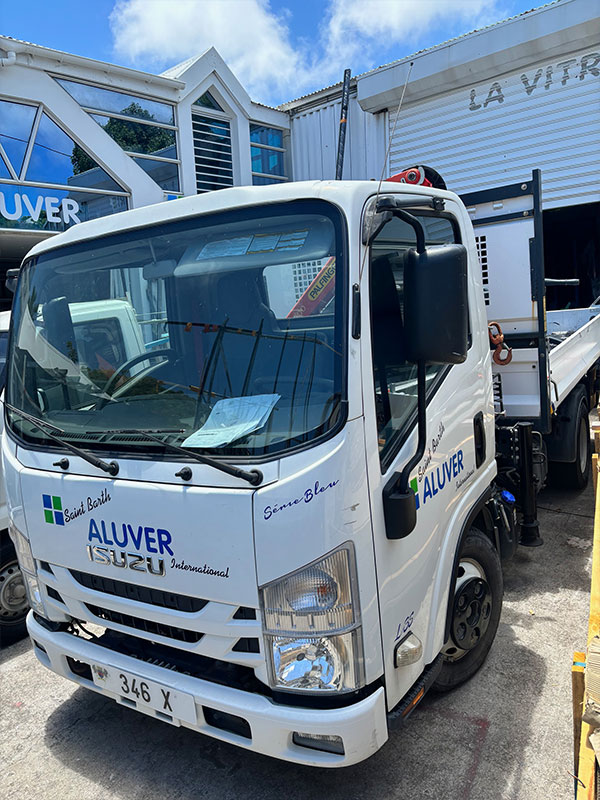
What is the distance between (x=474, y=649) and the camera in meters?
3.03

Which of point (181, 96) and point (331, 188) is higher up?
point (181, 96)

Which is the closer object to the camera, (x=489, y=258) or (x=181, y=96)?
(x=489, y=258)

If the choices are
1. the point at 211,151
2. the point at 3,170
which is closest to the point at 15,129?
the point at 3,170

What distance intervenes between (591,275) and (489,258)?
10661 mm

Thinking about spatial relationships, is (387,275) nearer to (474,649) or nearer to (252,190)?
(252,190)

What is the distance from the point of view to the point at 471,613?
9.75 ft

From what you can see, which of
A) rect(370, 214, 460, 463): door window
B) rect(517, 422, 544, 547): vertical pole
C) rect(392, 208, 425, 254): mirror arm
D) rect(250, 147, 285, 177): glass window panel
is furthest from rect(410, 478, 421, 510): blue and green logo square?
rect(250, 147, 285, 177): glass window panel

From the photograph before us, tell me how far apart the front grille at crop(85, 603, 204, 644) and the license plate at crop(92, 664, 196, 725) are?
0.55 feet

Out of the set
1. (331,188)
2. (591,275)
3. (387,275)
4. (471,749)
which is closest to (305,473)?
(387,275)

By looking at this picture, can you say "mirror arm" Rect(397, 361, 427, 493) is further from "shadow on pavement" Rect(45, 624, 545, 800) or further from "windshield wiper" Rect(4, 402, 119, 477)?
"shadow on pavement" Rect(45, 624, 545, 800)

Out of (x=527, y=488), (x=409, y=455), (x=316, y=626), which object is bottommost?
(x=527, y=488)

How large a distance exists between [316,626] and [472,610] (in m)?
1.28

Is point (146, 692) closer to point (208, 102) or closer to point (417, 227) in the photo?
point (417, 227)

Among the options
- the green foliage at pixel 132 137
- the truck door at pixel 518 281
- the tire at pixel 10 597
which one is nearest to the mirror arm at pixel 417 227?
the truck door at pixel 518 281
